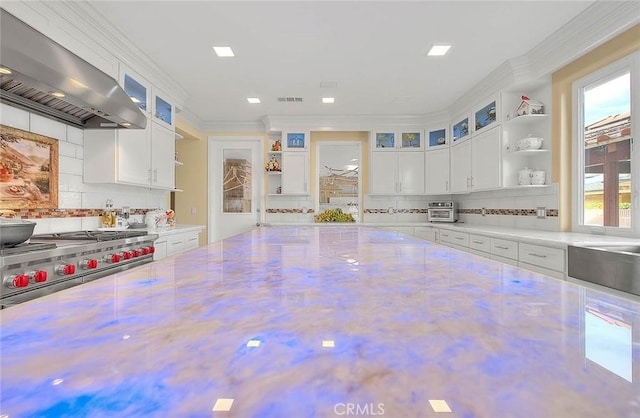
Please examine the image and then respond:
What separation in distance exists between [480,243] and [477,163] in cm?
120

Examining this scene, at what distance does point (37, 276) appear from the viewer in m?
1.54

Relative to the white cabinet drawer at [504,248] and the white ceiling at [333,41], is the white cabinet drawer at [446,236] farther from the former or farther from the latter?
the white ceiling at [333,41]

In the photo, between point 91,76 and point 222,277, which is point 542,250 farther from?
point 91,76

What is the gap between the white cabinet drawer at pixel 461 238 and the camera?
3684mm

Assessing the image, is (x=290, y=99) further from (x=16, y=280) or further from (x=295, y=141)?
(x=16, y=280)

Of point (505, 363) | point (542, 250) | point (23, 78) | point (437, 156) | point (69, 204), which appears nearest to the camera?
point (505, 363)

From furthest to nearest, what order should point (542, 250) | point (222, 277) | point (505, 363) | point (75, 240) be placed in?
point (542, 250)
point (75, 240)
point (222, 277)
point (505, 363)

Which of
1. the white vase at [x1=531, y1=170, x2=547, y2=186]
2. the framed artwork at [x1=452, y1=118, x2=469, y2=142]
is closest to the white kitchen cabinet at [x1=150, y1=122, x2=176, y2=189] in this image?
the framed artwork at [x1=452, y1=118, x2=469, y2=142]

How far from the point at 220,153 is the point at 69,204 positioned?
9.86 ft

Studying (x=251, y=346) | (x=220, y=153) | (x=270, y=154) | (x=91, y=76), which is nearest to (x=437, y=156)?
(x=270, y=154)

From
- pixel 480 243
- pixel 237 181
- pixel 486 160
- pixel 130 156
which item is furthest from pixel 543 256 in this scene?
pixel 237 181

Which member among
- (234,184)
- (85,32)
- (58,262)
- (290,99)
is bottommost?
(58,262)

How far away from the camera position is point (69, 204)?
103 inches

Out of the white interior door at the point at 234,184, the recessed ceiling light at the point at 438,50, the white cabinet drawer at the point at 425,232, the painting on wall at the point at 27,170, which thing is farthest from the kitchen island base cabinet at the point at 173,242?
the white cabinet drawer at the point at 425,232
